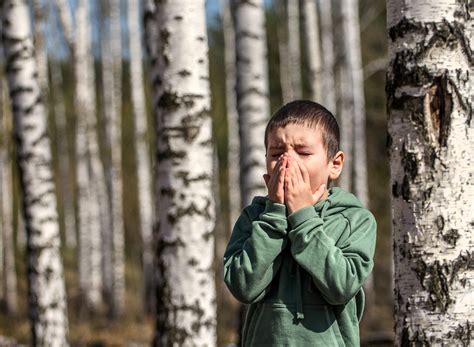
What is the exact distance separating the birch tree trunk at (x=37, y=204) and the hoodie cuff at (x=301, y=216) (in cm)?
605

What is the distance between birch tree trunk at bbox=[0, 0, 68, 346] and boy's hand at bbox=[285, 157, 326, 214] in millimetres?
6042

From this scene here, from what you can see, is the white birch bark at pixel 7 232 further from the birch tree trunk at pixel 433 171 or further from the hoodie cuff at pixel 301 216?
the hoodie cuff at pixel 301 216

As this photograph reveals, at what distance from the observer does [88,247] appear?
1820 centimetres

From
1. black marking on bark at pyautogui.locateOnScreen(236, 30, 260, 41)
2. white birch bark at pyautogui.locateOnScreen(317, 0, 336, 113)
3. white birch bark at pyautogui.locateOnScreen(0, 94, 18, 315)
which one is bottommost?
white birch bark at pyautogui.locateOnScreen(0, 94, 18, 315)

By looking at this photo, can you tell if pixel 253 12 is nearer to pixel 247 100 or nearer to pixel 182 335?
pixel 247 100

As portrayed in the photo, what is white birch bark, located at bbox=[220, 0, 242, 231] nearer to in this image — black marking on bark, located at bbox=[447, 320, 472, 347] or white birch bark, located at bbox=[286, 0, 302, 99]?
white birch bark, located at bbox=[286, 0, 302, 99]

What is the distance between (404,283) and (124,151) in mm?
27337

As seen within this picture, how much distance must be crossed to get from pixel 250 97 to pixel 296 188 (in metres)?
6.58

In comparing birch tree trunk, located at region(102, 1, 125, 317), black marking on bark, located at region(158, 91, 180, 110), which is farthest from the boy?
birch tree trunk, located at region(102, 1, 125, 317)

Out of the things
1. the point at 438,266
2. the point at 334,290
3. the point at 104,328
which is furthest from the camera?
the point at 104,328

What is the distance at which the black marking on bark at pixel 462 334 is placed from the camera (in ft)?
10.2

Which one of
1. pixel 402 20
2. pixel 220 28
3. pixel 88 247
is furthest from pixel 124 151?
pixel 402 20

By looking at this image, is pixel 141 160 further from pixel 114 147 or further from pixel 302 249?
pixel 302 249

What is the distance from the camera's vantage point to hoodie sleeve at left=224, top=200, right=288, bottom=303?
2615 mm
